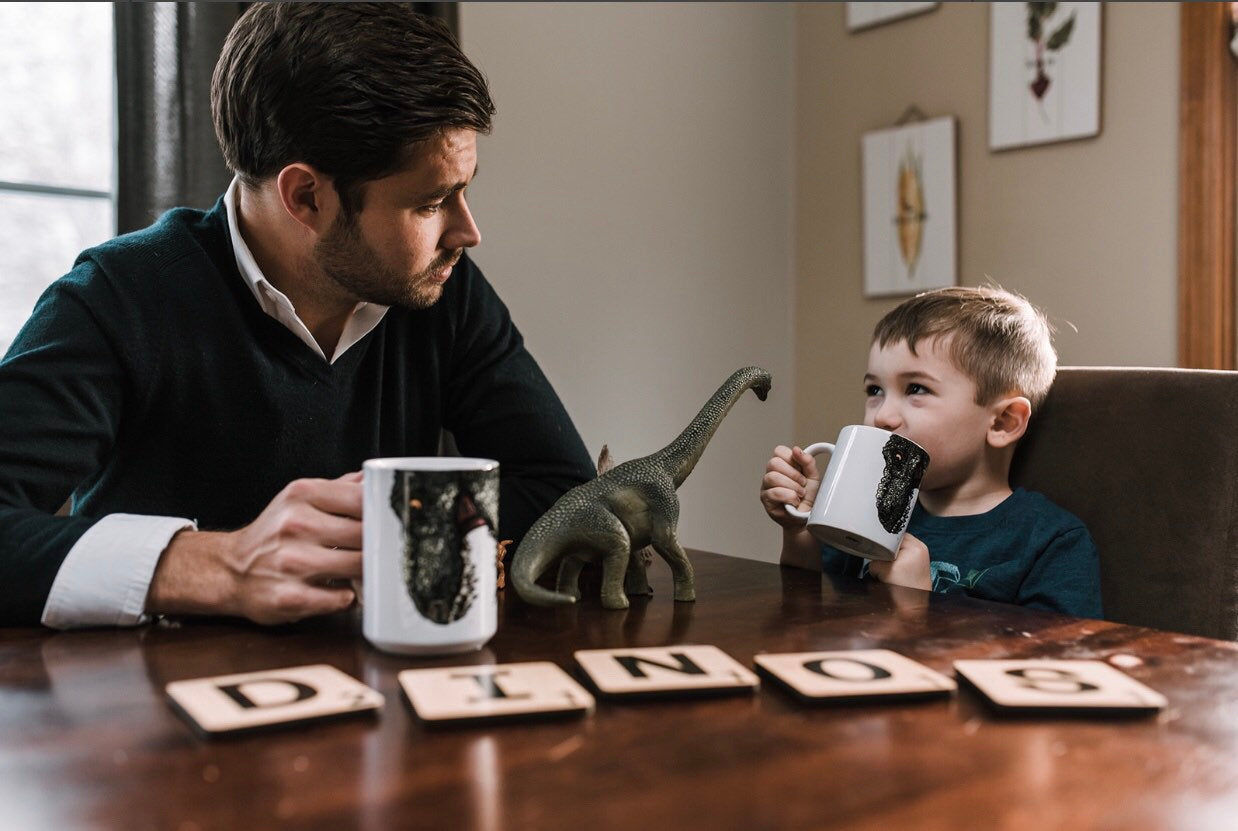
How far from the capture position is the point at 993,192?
2.72 meters

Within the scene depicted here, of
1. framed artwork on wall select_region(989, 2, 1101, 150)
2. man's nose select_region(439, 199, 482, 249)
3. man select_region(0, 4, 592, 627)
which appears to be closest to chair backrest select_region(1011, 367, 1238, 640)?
man select_region(0, 4, 592, 627)

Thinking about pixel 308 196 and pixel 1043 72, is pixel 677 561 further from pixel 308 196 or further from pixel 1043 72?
pixel 1043 72

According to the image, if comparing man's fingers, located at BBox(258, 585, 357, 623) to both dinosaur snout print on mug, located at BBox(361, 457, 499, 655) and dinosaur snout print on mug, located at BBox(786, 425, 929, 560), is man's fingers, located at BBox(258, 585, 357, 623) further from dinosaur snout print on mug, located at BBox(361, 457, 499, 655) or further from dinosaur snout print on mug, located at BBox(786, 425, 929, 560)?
dinosaur snout print on mug, located at BBox(786, 425, 929, 560)

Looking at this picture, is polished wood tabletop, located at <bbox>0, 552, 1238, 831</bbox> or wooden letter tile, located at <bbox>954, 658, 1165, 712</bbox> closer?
polished wood tabletop, located at <bbox>0, 552, 1238, 831</bbox>

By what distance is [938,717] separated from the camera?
24.5 inches

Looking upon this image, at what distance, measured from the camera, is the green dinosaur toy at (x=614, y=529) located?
87cm

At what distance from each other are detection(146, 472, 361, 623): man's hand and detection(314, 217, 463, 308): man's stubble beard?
482 millimetres

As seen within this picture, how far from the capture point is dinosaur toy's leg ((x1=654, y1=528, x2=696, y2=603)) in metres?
0.92

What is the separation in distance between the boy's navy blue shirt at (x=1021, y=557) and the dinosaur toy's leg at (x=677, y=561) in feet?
1.43

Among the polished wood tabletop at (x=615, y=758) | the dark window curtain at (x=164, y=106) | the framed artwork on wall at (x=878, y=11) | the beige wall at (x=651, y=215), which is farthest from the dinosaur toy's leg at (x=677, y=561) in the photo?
the framed artwork on wall at (x=878, y=11)

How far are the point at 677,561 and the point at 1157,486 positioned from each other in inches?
24.4

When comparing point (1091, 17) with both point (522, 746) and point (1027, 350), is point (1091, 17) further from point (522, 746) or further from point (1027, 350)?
point (522, 746)

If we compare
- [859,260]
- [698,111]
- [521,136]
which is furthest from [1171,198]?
[521,136]

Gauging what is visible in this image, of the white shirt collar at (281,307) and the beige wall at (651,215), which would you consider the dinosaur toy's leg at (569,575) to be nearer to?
the white shirt collar at (281,307)
